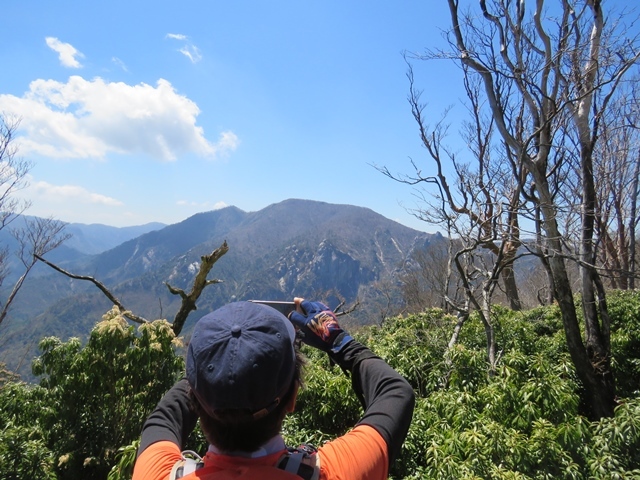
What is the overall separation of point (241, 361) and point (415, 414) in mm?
4068

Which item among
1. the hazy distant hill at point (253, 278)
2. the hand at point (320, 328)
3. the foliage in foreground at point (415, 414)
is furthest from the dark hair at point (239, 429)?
the hazy distant hill at point (253, 278)

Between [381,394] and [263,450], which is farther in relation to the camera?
[381,394]

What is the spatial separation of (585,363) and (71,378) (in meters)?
6.48

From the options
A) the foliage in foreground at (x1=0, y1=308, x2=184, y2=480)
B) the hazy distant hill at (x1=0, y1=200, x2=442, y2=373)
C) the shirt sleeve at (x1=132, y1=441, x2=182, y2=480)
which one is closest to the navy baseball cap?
the shirt sleeve at (x1=132, y1=441, x2=182, y2=480)

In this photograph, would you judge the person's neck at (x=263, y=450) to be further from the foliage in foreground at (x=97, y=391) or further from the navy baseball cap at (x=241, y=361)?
the foliage in foreground at (x=97, y=391)

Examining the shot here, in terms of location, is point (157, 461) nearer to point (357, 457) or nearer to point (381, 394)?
point (357, 457)

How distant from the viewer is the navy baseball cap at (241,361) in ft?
3.06

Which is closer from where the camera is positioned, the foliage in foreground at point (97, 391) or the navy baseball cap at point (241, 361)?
the navy baseball cap at point (241, 361)

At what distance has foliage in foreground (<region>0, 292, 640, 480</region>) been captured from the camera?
3141 millimetres

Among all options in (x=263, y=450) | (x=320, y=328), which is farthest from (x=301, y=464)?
(x=320, y=328)

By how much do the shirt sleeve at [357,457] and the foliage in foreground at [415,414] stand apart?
2371mm

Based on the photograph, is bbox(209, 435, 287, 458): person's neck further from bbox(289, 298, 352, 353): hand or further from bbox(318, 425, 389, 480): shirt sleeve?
bbox(289, 298, 352, 353): hand

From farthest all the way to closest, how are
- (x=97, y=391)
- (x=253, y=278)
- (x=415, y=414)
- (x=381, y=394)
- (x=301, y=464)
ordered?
(x=253, y=278) → (x=97, y=391) → (x=415, y=414) → (x=381, y=394) → (x=301, y=464)

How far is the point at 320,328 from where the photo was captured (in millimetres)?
1436
